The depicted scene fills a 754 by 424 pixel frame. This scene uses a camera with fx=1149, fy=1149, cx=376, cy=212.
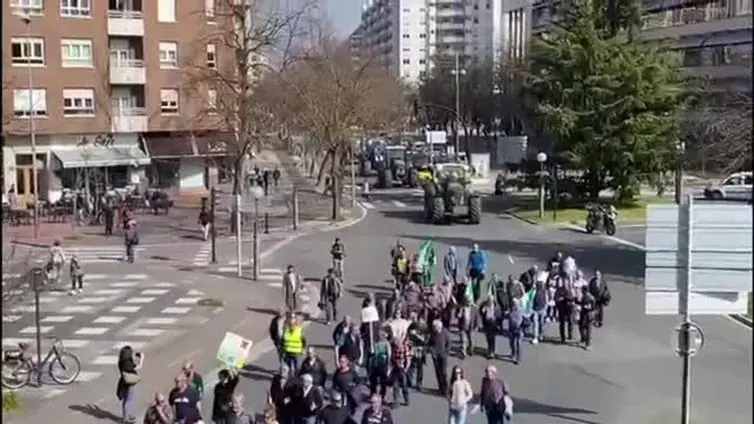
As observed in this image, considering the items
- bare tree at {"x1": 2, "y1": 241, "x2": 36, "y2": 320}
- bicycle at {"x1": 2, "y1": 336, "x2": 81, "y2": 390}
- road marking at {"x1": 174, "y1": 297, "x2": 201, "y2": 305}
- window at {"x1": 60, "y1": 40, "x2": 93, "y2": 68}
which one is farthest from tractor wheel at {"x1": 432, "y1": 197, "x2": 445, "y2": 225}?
bicycle at {"x1": 2, "y1": 336, "x2": 81, "y2": 390}

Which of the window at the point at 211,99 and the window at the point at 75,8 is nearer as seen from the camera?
the window at the point at 75,8

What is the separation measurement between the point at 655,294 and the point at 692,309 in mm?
→ 936

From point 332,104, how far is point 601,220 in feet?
48.9

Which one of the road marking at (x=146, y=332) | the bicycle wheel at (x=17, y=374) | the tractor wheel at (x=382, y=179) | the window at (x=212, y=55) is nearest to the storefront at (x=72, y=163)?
the window at (x=212, y=55)

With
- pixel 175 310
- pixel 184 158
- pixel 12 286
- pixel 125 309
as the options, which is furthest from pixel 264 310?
pixel 184 158

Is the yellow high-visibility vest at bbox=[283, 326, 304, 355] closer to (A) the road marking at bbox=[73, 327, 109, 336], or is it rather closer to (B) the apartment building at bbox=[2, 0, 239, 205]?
(A) the road marking at bbox=[73, 327, 109, 336]

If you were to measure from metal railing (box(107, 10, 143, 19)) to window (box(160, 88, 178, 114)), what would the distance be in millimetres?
4013

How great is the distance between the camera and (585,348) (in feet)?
72.8

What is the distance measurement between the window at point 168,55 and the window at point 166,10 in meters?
1.28

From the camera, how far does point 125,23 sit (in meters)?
57.9

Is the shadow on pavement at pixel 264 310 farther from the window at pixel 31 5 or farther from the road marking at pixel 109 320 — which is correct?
the window at pixel 31 5

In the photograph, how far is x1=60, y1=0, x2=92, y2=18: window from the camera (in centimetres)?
5606

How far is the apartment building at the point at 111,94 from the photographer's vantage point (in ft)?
180

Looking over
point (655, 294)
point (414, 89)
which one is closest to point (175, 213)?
point (655, 294)
